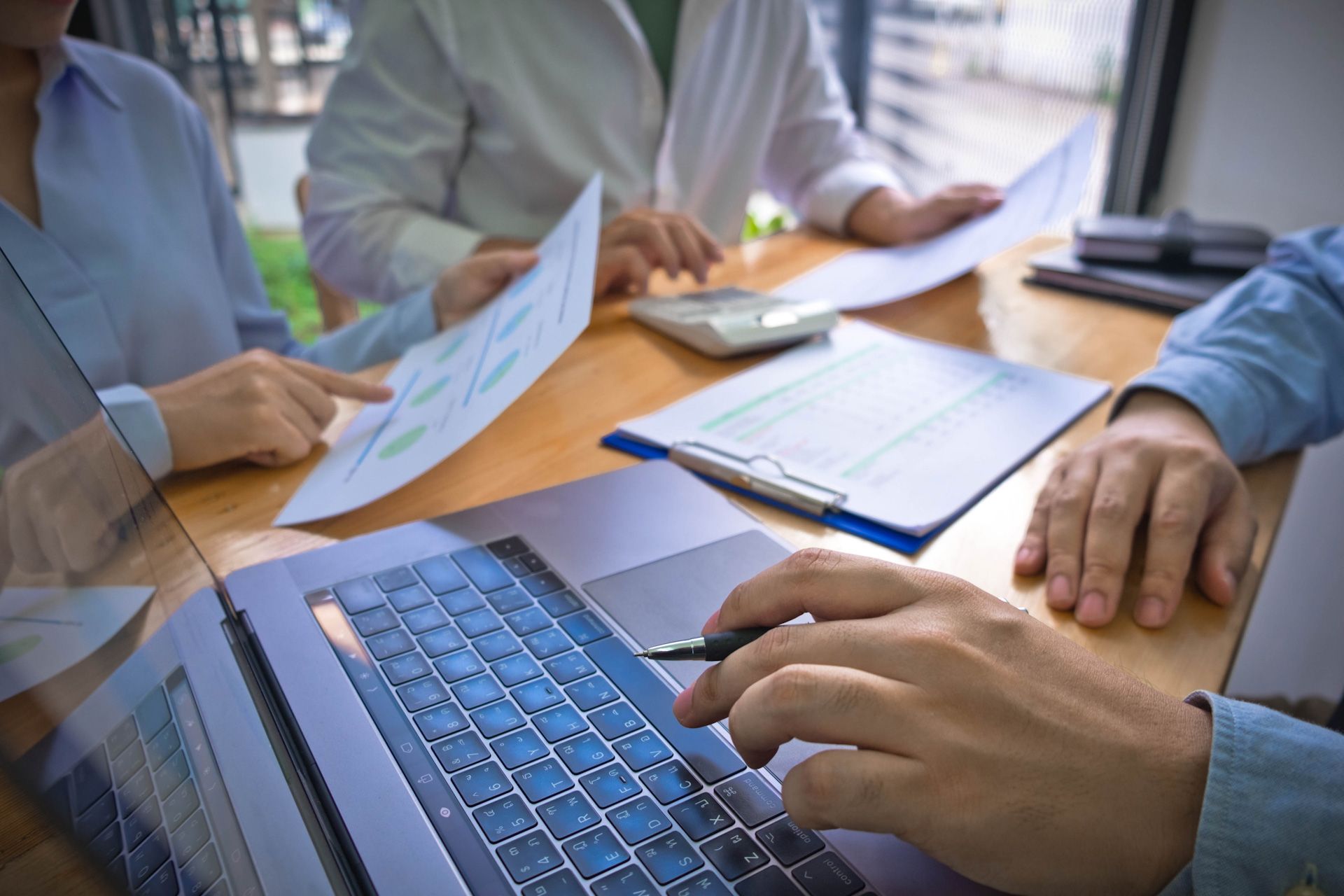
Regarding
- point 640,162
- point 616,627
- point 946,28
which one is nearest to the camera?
point 616,627

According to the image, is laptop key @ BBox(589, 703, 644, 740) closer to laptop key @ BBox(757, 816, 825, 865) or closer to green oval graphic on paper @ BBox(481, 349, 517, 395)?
laptop key @ BBox(757, 816, 825, 865)

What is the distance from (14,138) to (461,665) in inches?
28.8

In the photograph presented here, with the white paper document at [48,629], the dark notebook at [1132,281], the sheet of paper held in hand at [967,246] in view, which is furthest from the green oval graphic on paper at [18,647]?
the dark notebook at [1132,281]

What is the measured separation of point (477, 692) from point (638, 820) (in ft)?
0.34

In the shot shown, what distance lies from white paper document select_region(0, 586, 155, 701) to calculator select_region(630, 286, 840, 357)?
0.54m

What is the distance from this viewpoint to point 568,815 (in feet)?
1.09

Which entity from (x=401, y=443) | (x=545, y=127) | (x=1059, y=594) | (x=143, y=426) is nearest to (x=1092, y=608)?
(x=1059, y=594)

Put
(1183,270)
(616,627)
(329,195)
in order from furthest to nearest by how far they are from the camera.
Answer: (329,195) < (1183,270) < (616,627)

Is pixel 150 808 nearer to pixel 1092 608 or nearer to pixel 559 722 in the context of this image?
pixel 559 722

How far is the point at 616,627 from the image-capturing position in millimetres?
441

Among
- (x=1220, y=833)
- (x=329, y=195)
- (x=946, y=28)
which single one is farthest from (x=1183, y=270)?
(x=946, y=28)

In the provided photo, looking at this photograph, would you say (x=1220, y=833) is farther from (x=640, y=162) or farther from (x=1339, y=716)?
(x=640, y=162)

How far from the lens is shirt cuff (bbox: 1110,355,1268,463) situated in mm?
607

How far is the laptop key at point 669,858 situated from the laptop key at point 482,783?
2.4 inches
